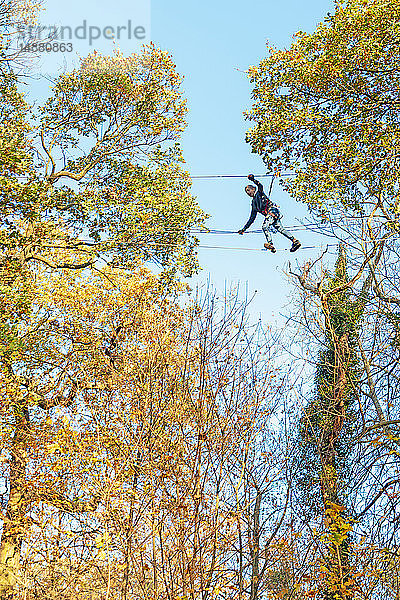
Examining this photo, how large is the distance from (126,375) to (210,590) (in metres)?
4.92

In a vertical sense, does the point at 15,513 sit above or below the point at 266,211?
below

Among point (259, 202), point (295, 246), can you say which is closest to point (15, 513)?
point (295, 246)

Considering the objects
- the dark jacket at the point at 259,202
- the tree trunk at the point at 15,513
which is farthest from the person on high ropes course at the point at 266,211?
the tree trunk at the point at 15,513

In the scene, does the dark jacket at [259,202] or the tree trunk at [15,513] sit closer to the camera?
the dark jacket at [259,202]

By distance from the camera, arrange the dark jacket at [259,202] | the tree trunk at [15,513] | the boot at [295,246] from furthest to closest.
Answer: the tree trunk at [15,513] → the dark jacket at [259,202] → the boot at [295,246]

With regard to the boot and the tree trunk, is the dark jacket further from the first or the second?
the tree trunk

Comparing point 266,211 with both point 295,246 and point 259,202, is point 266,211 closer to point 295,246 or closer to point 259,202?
point 259,202

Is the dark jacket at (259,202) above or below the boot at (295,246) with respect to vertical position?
above

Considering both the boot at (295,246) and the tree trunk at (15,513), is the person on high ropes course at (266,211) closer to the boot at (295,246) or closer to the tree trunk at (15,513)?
the boot at (295,246)

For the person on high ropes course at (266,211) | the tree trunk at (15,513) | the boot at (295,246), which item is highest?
the person on high ropes course at (266,211)

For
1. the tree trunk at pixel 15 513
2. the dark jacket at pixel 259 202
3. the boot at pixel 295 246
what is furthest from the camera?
the tree trunk at pixel 15 513

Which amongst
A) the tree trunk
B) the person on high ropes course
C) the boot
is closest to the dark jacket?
the person on high ropes course

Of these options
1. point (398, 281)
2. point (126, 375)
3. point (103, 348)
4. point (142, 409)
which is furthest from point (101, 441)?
point (398, 281)

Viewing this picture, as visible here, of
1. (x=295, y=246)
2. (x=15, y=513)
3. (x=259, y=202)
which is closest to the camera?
(x=295, y=246)
